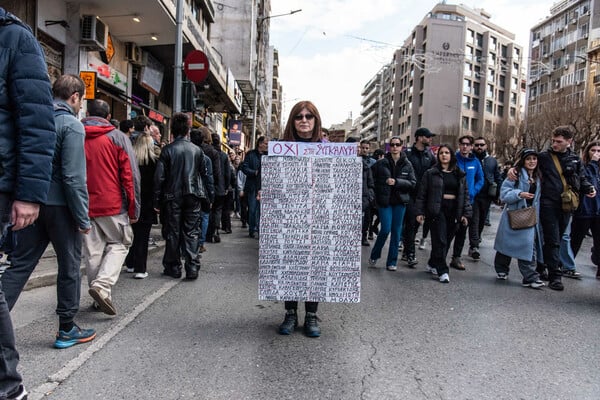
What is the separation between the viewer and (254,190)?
10.5m

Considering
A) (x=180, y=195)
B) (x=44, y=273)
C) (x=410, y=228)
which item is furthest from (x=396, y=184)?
(x=44, y=273)

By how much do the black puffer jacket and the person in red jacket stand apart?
12.7 ft

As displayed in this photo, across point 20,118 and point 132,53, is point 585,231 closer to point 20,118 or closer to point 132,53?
point 20,118

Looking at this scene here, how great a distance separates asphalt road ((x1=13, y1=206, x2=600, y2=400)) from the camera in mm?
3074

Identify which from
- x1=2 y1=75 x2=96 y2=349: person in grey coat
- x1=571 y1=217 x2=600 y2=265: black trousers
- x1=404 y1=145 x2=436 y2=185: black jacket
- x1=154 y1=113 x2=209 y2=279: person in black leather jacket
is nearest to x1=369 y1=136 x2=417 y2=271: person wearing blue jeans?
x1=404 y1=145 x2=436 y2=185: black jacket

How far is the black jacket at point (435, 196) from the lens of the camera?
6812 millimetres

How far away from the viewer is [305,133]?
410cm

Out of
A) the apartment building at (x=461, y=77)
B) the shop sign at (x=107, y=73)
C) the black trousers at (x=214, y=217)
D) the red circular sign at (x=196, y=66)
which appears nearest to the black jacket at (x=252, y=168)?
the black trousers at (x=214, y=217)

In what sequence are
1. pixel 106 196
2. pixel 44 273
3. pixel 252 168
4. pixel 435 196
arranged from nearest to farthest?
pixel 106 196 → pixel 44 273 → pixel 435 196 → pixel 252 168

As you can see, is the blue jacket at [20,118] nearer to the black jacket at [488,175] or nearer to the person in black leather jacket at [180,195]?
the person in black leather jacket at [180,195]

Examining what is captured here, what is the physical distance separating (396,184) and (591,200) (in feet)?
8.85

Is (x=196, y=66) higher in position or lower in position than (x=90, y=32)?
lower

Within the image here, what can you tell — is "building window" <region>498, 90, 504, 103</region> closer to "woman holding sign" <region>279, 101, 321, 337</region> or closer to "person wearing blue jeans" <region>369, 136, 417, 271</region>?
"person wearing blue jeans" <region>369, 136, 417, 271</region>

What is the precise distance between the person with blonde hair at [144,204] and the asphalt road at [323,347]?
38 cm
